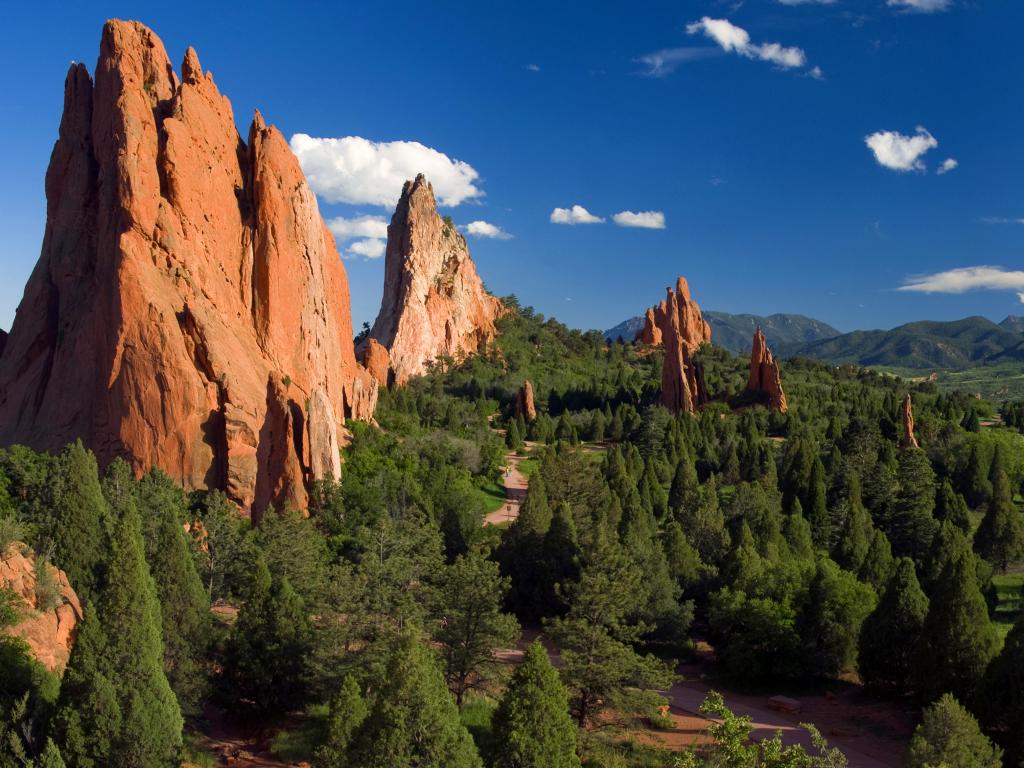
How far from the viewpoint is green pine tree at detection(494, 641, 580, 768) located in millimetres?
16250

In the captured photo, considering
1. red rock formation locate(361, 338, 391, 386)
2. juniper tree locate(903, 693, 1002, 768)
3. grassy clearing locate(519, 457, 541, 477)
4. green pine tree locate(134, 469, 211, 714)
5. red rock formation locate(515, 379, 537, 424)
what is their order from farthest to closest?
1. red rock formation locate(515, 379, 537, 424)
2. red rock formation locate(361, 338, 391, 386)
3. grassy clearing locate(519, 457, 541, 477)
4. green pine tree locate(134, 469, 211, 714)
5. juniper tree locate(903, 693, 1002, 768)

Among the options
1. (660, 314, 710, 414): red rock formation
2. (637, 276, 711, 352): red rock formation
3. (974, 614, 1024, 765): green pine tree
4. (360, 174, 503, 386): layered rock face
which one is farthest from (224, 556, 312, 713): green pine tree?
(637, 276, 711, 352): red rock formation

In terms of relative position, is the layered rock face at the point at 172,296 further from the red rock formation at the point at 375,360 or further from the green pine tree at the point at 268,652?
the red rock formation at the point at 375,360

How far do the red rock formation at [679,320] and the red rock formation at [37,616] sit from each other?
342 ft

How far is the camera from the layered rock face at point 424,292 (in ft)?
356

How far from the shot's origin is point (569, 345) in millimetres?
133000

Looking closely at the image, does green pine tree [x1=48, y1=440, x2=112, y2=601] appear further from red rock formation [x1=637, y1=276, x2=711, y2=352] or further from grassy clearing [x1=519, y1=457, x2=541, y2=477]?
red rock formation [x1=637, y1=276, x2=711, y2=352]

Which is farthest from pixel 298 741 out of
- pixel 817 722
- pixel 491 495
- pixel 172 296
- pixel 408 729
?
pixel 491 495

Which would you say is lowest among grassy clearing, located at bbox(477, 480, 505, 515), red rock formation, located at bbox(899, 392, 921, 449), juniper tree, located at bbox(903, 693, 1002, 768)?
juniper tree, located at bbox(903, 693, 1002, 768)

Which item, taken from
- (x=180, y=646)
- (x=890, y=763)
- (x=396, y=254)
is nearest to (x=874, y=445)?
(x=890, y=763)

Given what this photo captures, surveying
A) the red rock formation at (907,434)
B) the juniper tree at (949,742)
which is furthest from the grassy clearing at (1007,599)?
the red rock formation at (907,434)

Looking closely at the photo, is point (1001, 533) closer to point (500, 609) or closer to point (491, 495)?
point (500, 609)

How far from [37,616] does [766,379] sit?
8740 centimetres

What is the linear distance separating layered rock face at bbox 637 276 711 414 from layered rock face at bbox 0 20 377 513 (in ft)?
162
